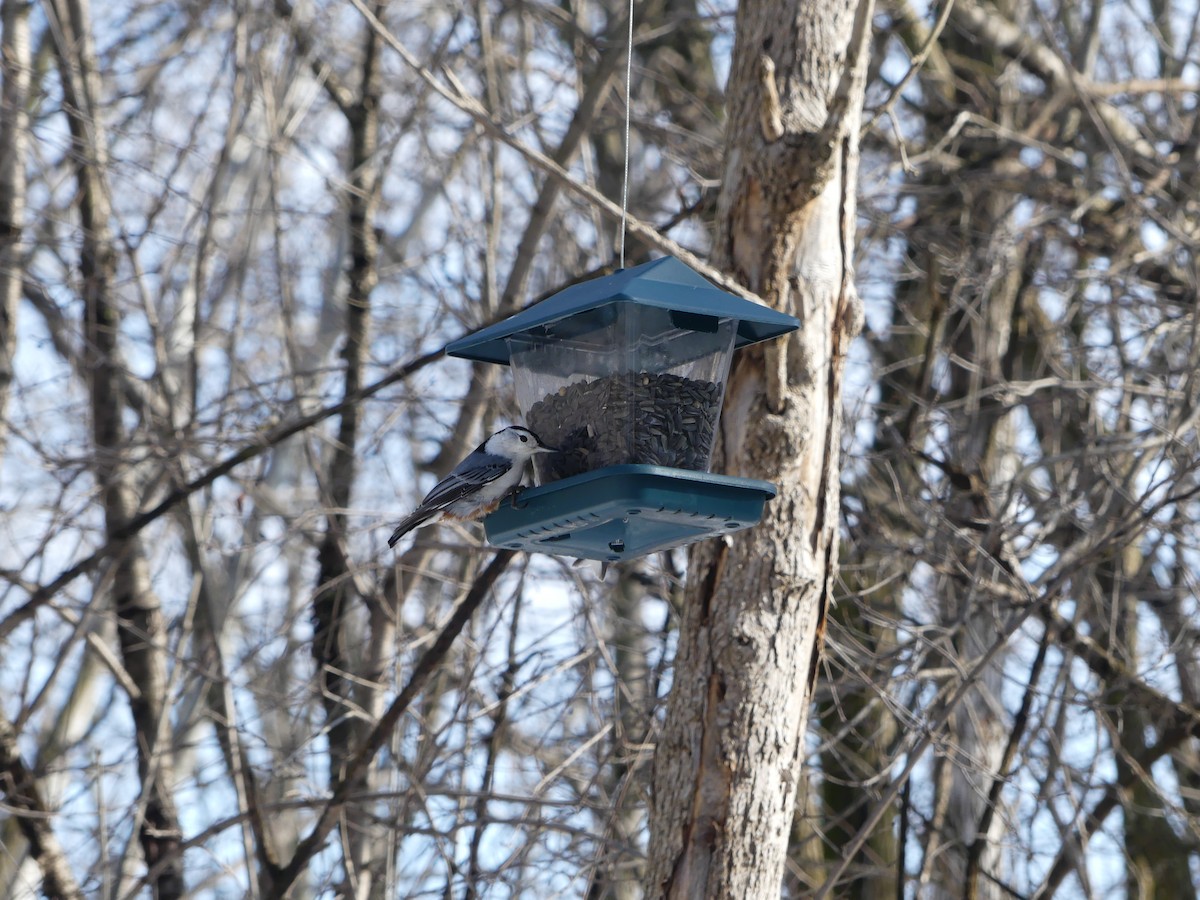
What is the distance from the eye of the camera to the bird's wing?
3.91 meters

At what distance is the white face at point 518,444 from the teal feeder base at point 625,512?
171mm

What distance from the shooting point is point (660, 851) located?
4.27 meters

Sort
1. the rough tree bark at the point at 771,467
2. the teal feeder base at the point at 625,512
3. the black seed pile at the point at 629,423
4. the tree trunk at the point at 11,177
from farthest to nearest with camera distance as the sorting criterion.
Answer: the tree trunk at the point at 11,177, the rough tree bark at the point at 771,467, the black seed pile at the point at 629,423, the teal feeder base at the point at 625,512

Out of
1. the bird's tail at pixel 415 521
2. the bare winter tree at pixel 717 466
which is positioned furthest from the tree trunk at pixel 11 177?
the bird's tail at pixel 415 521

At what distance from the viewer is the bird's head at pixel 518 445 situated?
3949 mm

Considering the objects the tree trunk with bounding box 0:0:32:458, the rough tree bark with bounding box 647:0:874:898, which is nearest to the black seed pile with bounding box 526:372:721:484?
the rough tree bark with bounding box 647:0:874:898

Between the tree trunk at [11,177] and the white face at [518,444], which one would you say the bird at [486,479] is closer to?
the white face at [518,444]

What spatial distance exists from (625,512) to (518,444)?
59 cm

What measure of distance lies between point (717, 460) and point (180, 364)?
14.8ft

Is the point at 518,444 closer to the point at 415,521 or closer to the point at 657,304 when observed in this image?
the point at 415,521

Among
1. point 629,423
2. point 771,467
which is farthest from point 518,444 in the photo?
point 771,467

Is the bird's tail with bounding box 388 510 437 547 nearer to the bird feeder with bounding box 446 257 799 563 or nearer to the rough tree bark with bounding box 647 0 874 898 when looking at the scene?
the bird feeder with bounding box 446 257 799 563

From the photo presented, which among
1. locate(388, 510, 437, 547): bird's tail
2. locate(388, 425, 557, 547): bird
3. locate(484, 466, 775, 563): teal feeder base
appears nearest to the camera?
locate(484, 466, 775, 563): teal feeder base

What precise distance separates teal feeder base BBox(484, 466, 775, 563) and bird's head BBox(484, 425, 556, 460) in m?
0.17
